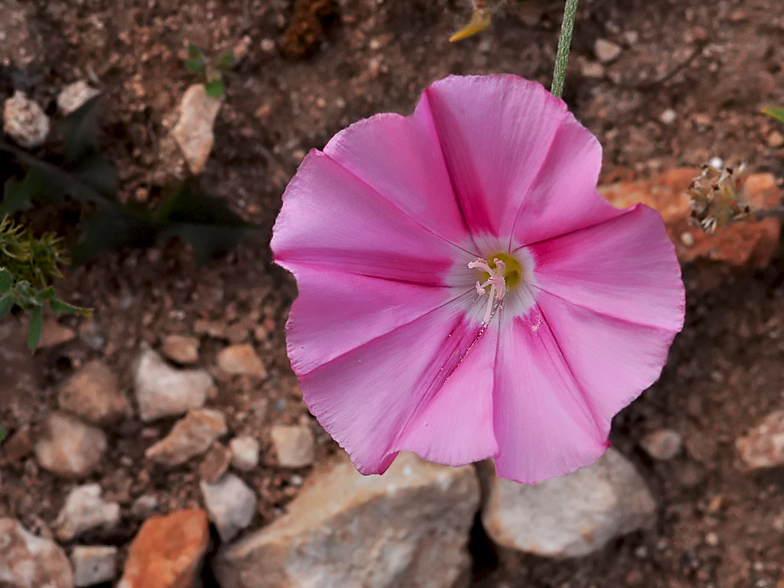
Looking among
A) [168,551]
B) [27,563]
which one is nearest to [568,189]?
[168,551]

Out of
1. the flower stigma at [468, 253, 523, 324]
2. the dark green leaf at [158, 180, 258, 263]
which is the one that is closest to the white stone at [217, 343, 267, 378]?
the dark green leaf at [158, 180, 258, 263]

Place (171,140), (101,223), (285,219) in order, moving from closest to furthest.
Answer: (285,219) → (101,223) → (171,140)

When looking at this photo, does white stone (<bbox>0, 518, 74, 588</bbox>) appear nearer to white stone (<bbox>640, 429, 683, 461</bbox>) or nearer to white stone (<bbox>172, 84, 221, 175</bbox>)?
white stone (<bbox>172, 84, 221, 175</bbox>)

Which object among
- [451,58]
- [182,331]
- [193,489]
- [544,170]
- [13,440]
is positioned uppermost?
[544,170]

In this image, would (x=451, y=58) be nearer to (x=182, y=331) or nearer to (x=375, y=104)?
(x=375, y=104)

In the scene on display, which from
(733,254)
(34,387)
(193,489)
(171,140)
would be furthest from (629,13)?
(34,387)

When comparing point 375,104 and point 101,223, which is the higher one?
point 375,104

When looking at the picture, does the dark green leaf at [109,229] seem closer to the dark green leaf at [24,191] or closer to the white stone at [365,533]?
the dark green leaf at [24,191]

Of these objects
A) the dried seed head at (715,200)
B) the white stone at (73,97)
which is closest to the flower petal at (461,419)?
the dried seed head at (715,200)
